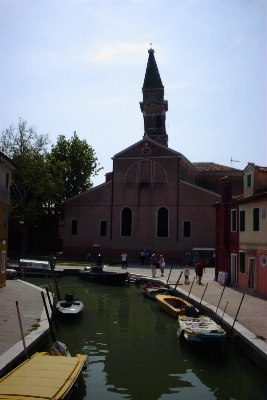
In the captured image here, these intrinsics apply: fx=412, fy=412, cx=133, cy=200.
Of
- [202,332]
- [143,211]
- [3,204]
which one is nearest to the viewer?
[202,332]

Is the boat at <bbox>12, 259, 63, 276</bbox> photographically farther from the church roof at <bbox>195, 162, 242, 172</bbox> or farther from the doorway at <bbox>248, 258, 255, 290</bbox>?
the church roof at <bbox>195, 162, 242, 172</bbox>

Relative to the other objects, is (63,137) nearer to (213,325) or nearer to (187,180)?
(187,180)

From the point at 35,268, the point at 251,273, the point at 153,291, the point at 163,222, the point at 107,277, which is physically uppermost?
the point at 163,222

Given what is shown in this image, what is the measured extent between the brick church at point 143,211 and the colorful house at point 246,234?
43.5 ft

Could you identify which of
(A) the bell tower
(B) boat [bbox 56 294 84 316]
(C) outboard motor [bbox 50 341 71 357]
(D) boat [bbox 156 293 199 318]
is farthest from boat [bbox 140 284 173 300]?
(A) the bell tower

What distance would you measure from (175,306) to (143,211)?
74.8 feet

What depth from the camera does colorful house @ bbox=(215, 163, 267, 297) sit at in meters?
21.0

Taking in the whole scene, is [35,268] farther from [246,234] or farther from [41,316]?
[41,316]

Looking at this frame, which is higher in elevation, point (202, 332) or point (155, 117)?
point (155, 117)

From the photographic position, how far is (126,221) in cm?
4256

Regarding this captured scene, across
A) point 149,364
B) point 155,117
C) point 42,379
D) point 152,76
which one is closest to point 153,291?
point 149,364

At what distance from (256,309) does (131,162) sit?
2776 cm

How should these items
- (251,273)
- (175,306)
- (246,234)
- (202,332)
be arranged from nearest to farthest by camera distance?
1. (202,332)
2. (175,306)
3. (251,273)
4. (246,234)

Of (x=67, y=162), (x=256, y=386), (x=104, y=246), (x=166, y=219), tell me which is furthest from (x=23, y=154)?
(x=256, y=386)
